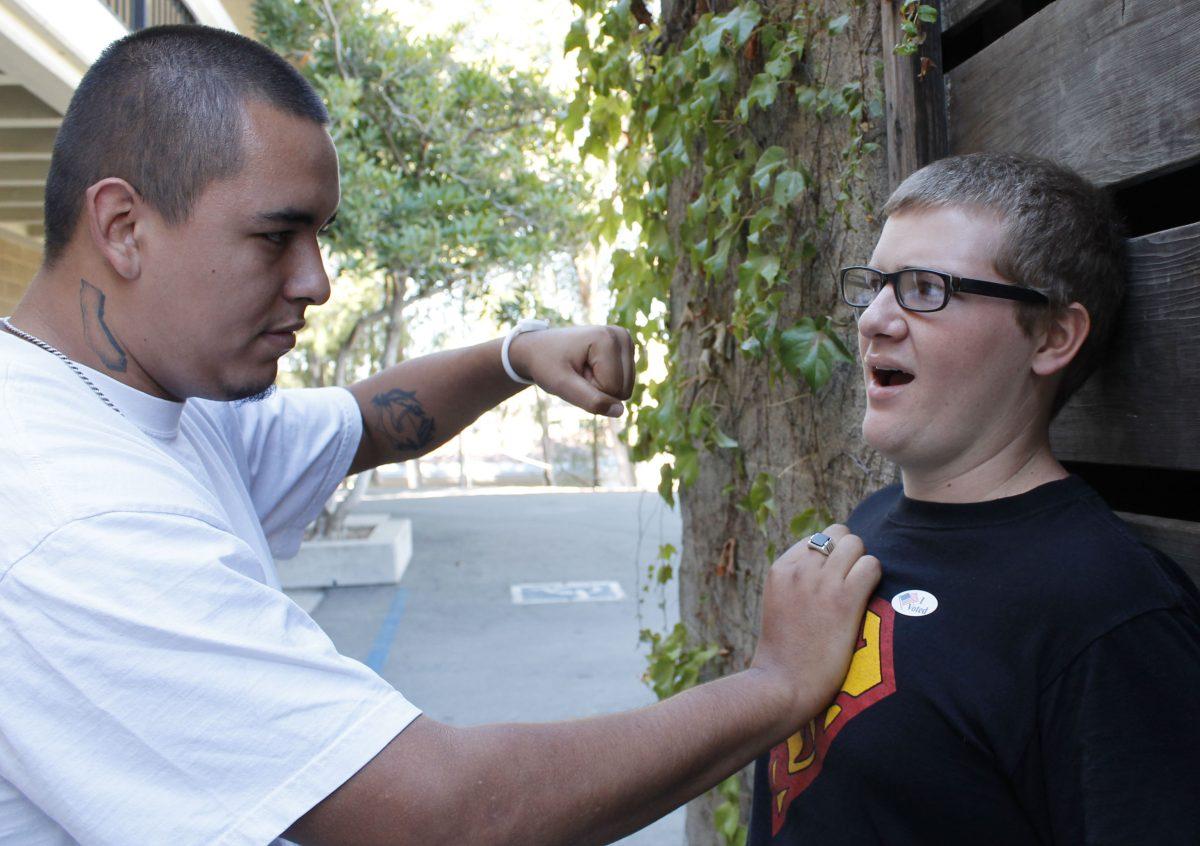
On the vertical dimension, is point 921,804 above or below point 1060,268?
below

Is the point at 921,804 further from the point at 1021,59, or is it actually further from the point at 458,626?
the point at 458,626

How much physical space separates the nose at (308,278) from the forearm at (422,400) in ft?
2.57

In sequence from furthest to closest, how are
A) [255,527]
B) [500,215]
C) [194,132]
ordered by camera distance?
[500,215]
[255,527]
[194,132]

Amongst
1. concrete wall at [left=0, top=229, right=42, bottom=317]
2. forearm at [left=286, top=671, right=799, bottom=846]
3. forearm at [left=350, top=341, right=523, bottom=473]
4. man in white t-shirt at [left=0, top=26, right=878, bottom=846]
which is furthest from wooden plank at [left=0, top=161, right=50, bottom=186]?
forearm at [left=286, top=671, right=799, bottom=846]

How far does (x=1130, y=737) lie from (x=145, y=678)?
125 cm

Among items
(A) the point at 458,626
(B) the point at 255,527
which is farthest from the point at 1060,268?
(A) the point at 458,626

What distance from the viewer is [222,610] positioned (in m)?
1.30

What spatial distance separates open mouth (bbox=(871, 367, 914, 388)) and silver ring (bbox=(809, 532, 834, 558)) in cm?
28

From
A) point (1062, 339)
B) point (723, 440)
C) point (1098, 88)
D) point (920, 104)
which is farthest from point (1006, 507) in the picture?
point (723, 440)

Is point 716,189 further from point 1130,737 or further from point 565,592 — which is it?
point 565,592

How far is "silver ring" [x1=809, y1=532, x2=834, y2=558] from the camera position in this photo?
66.1 inches

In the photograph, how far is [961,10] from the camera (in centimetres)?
200

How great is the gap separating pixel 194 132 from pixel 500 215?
9.91 meters

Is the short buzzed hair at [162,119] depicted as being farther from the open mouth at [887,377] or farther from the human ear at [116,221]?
the open mouth at [887,377]
